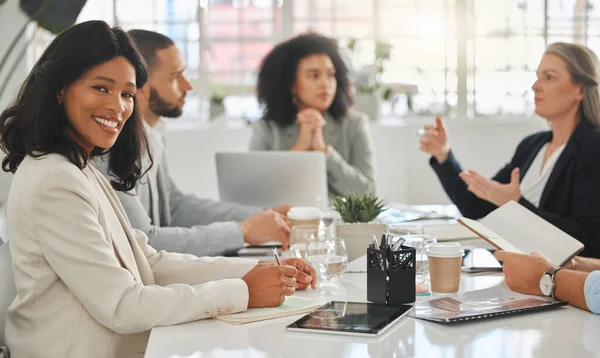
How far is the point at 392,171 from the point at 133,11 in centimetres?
268

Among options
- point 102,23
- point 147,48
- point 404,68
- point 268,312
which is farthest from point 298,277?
point 404,68

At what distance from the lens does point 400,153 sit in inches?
237

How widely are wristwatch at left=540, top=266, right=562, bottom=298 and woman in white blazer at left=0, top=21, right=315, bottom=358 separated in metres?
0.54

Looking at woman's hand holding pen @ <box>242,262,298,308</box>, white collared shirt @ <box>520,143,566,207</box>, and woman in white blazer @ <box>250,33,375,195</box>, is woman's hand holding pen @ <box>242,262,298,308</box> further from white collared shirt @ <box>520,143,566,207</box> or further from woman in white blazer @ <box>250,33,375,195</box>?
woman in white blazer @ <box>250,33,375,195</box>

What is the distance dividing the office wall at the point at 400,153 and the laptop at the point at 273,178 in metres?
3.02

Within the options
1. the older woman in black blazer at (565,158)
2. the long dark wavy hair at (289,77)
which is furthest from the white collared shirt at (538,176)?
the long dark wavy hair at (289,77)

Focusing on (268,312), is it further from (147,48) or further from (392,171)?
(392,171)

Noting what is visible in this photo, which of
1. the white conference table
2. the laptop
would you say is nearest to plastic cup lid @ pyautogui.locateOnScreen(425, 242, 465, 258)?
the white conference table

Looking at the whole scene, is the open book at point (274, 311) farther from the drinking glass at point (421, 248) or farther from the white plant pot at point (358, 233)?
the white plant pot at point (358, 233)

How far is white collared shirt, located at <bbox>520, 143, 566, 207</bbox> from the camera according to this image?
2.77 metres

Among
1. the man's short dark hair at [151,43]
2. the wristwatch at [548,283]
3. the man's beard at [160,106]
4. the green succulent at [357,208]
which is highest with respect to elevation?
the man's short dark hair at [151,43]

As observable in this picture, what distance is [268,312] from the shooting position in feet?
4.83

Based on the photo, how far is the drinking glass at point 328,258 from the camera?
1.73m

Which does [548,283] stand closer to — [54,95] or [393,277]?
[393,277]
